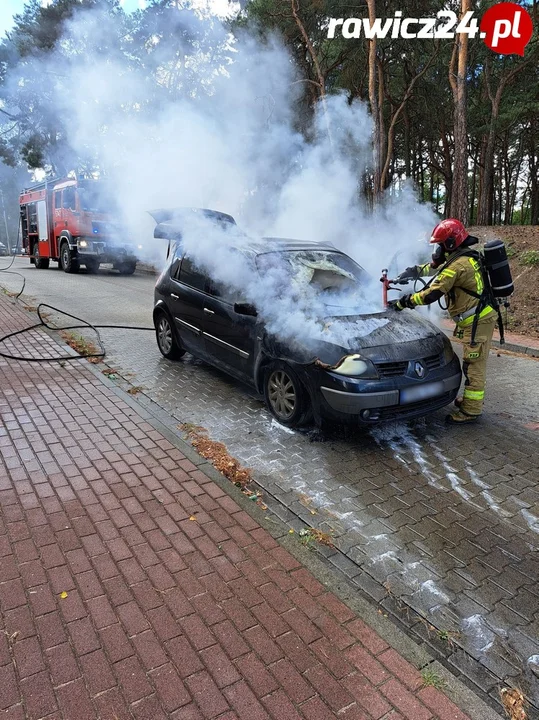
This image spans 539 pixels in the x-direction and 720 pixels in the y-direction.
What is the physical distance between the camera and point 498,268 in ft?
14.3

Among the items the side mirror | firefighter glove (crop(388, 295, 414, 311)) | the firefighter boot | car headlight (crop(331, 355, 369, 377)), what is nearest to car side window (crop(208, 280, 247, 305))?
the side mirror

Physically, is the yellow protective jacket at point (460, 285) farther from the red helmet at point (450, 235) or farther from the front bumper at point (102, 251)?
the front bumper at point (102, 251)

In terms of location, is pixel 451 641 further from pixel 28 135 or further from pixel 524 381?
pixel 28 135

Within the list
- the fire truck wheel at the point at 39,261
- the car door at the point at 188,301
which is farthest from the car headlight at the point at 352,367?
the fire truck wheel at the point at 39,261

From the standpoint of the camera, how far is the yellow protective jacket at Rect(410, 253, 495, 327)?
4.35 meters

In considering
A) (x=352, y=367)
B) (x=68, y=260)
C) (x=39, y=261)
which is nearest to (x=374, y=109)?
(x=68, y=260)

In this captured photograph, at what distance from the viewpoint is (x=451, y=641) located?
2219mm

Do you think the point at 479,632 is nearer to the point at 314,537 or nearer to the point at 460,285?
the point at 314,537

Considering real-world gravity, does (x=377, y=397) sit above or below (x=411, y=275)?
below

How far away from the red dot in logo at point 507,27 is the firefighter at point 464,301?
43.2 feet

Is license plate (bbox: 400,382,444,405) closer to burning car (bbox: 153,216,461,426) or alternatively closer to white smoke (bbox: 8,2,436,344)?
burning car (bbox: 153,216,461,426)

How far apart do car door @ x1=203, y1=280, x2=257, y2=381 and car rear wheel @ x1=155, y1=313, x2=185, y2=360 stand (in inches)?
41.5

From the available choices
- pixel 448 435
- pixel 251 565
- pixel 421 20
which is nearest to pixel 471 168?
pixel 421 20

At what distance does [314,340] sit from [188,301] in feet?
7.23
